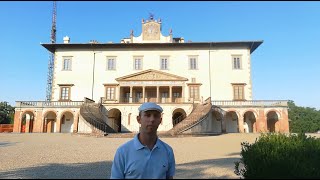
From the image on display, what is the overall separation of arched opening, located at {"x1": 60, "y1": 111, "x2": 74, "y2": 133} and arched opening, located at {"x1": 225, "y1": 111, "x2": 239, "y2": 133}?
18.3m

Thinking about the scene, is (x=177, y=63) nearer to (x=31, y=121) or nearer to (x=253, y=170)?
(x=31, y=121)

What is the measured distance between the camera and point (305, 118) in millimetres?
70438

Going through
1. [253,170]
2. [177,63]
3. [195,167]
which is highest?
[177,63]

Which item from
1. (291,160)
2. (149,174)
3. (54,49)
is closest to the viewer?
(149,174)

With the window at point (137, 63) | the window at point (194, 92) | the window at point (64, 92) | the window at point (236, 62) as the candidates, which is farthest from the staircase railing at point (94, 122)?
the window at point (236, 62)

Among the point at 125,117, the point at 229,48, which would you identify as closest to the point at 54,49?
the point at 125,117

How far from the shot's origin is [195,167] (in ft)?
33.8

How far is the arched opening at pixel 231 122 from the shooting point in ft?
Answer: 117

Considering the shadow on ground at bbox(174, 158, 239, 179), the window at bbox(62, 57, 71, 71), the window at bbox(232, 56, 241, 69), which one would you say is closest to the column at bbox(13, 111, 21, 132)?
the window at bbox(62, 57, 71, 71)

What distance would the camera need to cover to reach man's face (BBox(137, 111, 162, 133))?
331 centimetres

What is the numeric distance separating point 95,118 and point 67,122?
9373 millimetres

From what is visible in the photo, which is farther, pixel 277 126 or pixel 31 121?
pixel 31 121

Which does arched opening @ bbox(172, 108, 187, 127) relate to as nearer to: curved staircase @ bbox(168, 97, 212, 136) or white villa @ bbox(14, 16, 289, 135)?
white villa @ bbox(14, 16, 289, 135)

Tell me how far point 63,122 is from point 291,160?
113ft
